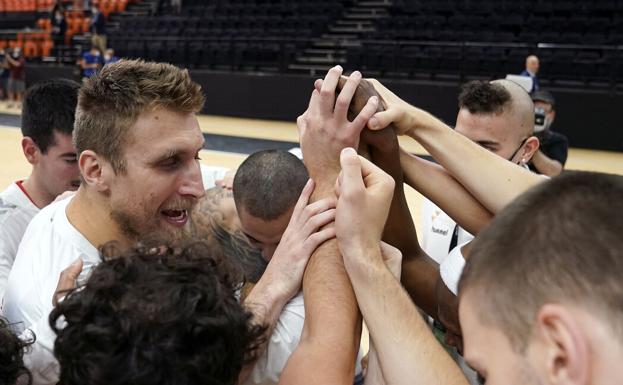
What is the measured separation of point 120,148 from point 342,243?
0.71 metres

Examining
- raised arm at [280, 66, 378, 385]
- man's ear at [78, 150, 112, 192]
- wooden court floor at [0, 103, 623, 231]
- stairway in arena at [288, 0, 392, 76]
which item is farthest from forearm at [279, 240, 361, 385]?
stairway in arena at [288, 0, 392, 76]

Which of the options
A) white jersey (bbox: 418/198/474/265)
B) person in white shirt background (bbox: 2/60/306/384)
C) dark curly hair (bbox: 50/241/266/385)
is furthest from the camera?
white jersey (bbox: 418/198/474/265)

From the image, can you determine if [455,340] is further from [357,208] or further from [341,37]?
[341,37]

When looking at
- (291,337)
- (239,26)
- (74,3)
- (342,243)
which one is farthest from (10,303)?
(74,3)

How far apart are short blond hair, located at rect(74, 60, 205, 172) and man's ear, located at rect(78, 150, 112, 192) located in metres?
0.02

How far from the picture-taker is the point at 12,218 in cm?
239

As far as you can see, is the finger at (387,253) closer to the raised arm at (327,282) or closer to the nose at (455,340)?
the raised arm at (327,282)

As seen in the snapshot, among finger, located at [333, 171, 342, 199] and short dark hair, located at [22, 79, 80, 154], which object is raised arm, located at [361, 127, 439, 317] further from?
short dark hair, located at [22, 79, 80, 154]

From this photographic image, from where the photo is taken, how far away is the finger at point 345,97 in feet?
4.40

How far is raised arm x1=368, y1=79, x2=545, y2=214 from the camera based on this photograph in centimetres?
146

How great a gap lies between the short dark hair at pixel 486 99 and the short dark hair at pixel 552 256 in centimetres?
187

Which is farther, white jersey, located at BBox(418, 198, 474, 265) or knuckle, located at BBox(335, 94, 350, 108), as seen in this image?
white jersey, located at BBox(418, 198, 474, 265)

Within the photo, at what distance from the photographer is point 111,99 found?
1.70 meters

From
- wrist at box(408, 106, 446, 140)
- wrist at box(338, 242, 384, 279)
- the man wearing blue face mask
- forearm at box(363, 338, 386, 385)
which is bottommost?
the man wearing blue face mask
